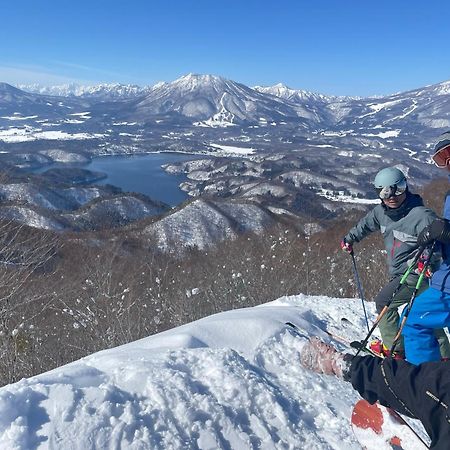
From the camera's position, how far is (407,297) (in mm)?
4637

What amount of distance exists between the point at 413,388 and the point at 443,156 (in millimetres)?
2007

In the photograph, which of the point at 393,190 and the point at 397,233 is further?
the point at 397,233

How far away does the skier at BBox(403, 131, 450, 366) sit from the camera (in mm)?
3557

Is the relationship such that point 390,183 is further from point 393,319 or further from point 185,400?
point 185,400

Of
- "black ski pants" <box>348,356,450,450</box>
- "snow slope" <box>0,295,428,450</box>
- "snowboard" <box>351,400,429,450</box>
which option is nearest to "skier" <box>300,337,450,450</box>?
"black ski pants" <box>348,356,450,450</box>

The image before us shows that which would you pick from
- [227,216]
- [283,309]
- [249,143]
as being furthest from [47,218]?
[249,143]

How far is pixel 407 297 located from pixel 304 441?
6.61 feet

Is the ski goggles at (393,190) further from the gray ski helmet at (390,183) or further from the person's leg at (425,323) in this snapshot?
the person's leg at (425,323)

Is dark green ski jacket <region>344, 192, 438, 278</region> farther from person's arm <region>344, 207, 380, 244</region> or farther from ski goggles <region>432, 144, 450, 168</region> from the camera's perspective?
ski goggles <region>432, 144, 450, 168</region>

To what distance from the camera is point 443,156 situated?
3691 mm

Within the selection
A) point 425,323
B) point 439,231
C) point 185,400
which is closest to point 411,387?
point 425,323

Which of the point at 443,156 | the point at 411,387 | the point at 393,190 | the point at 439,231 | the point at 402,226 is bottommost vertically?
the point at 411,387

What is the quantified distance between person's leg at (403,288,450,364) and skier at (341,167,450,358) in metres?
0.56

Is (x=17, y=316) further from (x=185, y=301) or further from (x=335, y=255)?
(x=335, y=255)
